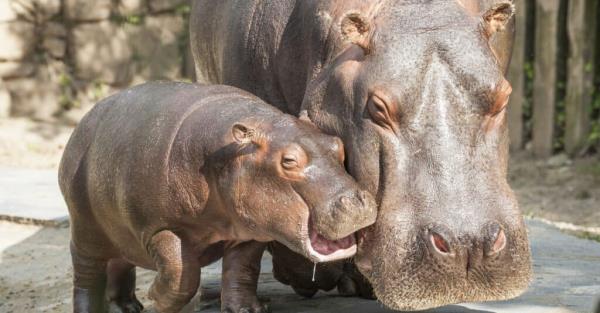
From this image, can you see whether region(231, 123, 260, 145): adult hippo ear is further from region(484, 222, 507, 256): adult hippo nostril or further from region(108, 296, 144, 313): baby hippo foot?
region(108, 296, 144, 313): baby hippo foot

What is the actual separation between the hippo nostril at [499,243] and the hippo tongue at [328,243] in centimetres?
49

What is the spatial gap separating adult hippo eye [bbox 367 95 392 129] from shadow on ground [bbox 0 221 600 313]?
3.45 ft

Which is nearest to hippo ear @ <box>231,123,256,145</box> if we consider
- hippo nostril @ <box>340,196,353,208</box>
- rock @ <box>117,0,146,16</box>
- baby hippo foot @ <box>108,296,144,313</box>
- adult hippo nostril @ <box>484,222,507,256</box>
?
hippo nostril @ <box>340,196,353,208</box>

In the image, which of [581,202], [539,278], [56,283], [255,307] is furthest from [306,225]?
[581,202]

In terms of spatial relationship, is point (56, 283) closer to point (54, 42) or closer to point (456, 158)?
point (456, 158)

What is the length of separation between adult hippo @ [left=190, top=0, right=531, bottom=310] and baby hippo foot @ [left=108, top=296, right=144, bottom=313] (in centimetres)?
143

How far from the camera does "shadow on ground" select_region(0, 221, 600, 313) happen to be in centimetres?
486

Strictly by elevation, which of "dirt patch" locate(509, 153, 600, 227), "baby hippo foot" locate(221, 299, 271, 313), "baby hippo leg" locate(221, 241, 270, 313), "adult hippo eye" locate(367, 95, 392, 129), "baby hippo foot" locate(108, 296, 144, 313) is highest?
"adult hippo eye" locate(367, 95, 392, 129)

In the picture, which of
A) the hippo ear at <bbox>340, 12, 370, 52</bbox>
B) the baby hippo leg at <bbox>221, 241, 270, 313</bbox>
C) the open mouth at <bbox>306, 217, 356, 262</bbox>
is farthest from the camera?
the baby hippo leg at <bbox>221, 241, 270, 313</bbox>

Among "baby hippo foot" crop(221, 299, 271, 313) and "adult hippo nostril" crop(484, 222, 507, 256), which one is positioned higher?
"adult hippo nostril" crop(484, 222, 507, 256)

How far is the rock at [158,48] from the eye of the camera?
42.3 ft

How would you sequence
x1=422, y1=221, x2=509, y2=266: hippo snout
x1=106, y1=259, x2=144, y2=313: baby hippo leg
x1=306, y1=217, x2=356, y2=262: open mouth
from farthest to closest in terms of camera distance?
x1=106, y1=259, x2=144, y2=313: baby hippo leg, x1=306, y1=217, x2=356, y2=262: open mouth, x1=422, y1=221, x2=509, y2=266: hippo snout

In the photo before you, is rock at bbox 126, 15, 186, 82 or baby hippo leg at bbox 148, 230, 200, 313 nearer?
baby hippo leg at bbox 148, 230, 200, 313

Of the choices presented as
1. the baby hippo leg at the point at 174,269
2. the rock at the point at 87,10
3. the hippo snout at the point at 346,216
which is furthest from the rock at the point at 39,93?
the hippo snout at the point at 346,216
